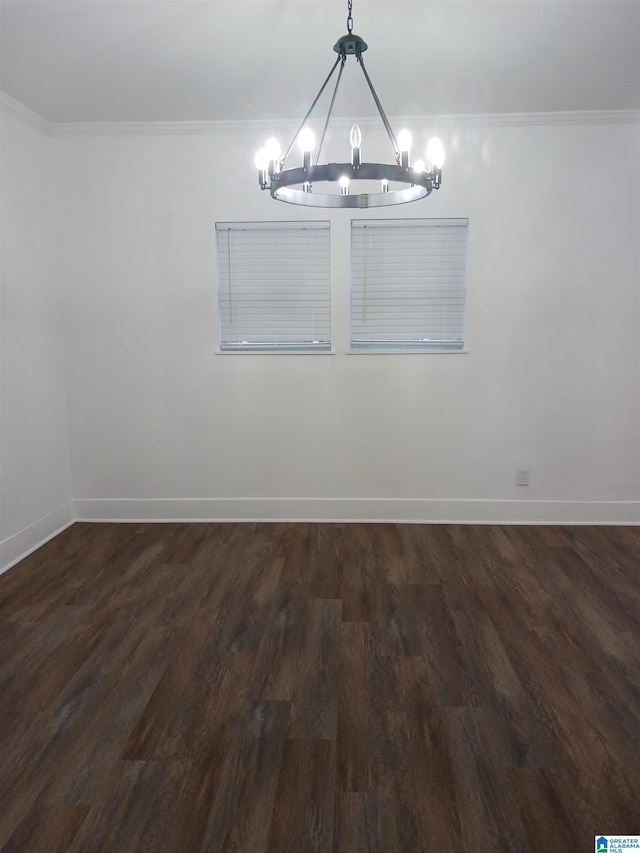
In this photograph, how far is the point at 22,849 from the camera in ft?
5.23

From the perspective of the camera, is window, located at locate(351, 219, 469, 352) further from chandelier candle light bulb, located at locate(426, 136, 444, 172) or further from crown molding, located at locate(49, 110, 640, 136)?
chandelier candle light bulb, located at locate(426, 136, 444, 172)

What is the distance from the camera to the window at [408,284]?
3.82 meters

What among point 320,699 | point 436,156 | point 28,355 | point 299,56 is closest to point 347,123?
point 299,56

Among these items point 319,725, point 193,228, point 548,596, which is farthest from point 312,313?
point 319,725

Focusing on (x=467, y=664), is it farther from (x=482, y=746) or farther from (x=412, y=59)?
(x=412, y=59)

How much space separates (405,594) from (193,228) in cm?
277

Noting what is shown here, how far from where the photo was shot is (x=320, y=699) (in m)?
2.21

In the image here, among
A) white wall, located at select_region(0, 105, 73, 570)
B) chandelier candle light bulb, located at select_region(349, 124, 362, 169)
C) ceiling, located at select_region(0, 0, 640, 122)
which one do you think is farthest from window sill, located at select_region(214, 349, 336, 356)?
chandelier candle light bulb, located at select_region(349, 124, 362, 169)

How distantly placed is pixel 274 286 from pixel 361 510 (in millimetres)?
1742

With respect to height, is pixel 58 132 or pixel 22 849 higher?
pixel 58 132

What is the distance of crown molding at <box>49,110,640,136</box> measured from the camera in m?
3.59

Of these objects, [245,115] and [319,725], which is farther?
[245,115]

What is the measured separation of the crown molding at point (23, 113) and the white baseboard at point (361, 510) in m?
2.59

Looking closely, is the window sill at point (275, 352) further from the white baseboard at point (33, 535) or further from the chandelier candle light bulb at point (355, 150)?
the chandelier candle light bulb at point (355, 150)
